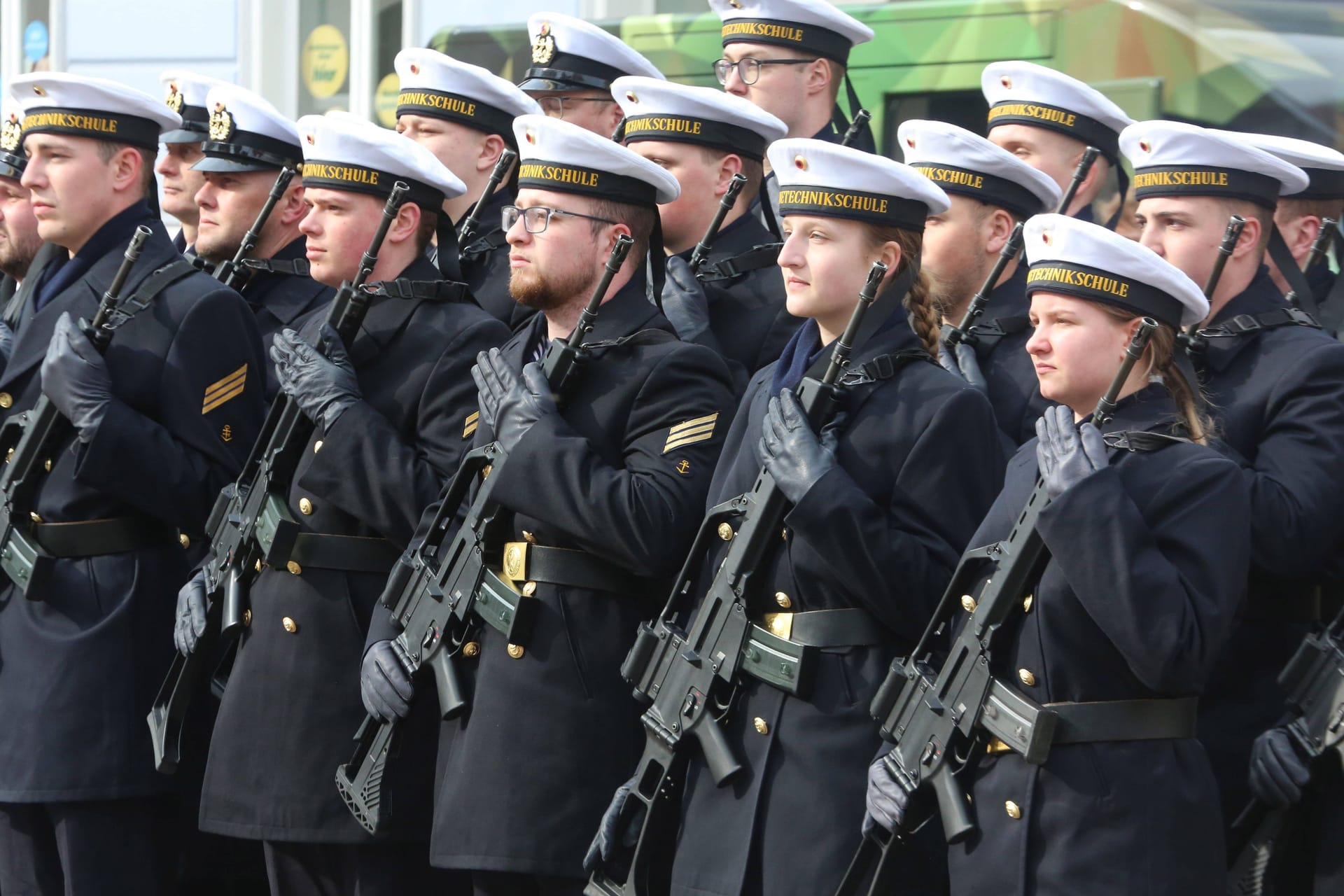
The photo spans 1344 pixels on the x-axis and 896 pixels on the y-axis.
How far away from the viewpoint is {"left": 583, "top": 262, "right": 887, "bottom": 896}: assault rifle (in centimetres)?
439

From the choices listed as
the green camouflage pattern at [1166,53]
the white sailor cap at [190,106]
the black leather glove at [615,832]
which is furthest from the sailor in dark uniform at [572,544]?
the green camouflage pattern at [1166,53]

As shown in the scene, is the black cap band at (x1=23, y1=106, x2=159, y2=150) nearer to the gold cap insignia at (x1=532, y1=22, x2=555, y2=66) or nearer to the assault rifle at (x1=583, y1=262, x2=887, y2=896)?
the gold cap insignia at (x1=532, y1=22, x2=555, y2=66)

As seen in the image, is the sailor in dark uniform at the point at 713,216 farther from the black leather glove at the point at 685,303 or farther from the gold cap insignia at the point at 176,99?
the gold cap insignia at the point at 176,99

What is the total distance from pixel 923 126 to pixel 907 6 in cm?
342

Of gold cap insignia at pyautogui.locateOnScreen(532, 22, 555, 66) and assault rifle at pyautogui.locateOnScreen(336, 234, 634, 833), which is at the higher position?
gold cap insignia at pyautogui.locateOnScreen(532, 22, 555, 66)

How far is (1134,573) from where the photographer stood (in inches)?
149

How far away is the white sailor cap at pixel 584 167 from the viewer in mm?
5047

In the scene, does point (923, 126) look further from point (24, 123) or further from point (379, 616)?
point (24, 123)

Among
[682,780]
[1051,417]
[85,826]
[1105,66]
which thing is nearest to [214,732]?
[85,826]

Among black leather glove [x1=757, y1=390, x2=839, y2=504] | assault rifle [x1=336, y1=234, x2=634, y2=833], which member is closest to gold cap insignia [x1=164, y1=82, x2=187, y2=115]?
assault rifle [x1=336, y1=234, x2=634, y2=833]

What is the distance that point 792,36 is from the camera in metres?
6.32

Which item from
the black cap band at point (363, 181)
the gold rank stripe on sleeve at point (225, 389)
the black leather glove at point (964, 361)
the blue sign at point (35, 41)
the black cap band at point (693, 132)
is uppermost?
the black cap band at point (693, 132)

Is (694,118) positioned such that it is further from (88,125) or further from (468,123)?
(88,125)

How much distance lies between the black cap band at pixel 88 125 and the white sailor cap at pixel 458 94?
2.74 feet
